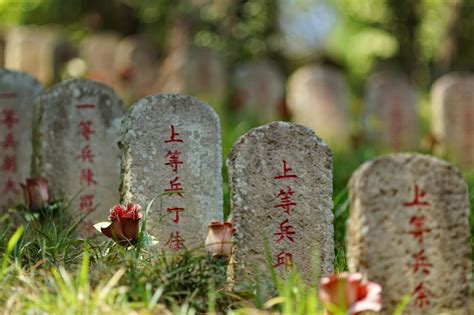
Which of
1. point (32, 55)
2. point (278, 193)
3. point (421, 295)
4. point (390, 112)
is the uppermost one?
point (32, 55)

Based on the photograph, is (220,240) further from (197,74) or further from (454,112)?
(197,74)

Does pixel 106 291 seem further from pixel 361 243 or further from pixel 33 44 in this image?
pixel 33 44

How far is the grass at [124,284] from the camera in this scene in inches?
141

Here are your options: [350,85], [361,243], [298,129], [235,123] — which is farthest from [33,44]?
[361,243]

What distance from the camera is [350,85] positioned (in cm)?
1689

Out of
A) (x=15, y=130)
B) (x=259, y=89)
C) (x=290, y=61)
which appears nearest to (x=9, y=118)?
(x=15, y=130)

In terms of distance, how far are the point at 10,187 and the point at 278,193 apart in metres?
2.89

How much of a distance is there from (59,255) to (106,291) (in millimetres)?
935

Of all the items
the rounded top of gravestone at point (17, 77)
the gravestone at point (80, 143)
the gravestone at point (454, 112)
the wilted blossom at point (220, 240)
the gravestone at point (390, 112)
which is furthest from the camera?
the gravestone at point (390, 112)

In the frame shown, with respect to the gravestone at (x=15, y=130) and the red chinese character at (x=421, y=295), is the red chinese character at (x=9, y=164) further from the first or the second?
the red chinese character at (x=421, y=295)

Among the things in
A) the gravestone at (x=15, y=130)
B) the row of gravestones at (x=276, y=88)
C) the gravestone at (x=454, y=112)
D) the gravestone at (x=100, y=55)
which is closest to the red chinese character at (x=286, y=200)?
the gravestone at (x=15, y=130)

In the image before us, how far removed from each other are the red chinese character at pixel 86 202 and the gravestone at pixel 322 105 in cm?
441

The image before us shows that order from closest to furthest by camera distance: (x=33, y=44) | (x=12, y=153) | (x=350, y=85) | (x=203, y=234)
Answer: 1. (x=203, y=234)
2. (x=12, y=153)
3. (x=33, y=44)
4. (x=350, y=85)

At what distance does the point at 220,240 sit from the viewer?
13.9 ft
